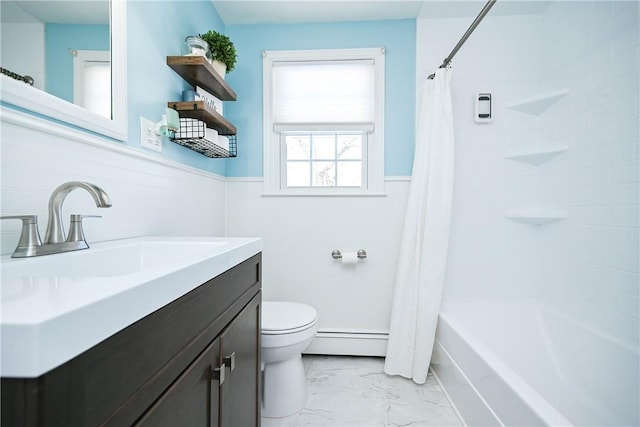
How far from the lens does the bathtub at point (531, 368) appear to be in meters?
1.12

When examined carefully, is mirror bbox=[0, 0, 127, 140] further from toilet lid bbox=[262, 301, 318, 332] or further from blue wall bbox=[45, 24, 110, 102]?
toilet lid bbox=[262, 301, 318, 332]

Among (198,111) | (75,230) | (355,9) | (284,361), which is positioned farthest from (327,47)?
(284,361)

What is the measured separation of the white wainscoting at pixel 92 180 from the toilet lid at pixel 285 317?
0.60 metres

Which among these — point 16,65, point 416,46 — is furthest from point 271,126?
point 16,65

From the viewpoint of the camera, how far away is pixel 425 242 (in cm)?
182

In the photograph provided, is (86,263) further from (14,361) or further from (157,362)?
(14,361)

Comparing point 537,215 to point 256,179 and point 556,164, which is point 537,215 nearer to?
point 556,164

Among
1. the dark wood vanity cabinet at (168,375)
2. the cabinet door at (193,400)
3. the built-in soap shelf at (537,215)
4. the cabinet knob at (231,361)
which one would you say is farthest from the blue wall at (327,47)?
the cabinet door at (193,400)

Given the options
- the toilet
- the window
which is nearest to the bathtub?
the toilet

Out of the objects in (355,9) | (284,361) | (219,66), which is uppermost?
(355,9)

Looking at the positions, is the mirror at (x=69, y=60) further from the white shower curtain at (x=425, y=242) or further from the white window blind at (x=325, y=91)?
the white shower curtain at (x=425, y=242)

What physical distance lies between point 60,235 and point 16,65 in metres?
0.42

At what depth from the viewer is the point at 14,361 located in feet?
0.92

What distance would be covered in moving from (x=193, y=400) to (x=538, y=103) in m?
2.30
